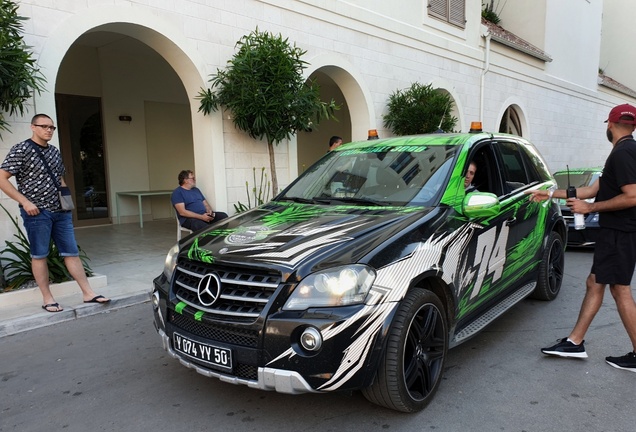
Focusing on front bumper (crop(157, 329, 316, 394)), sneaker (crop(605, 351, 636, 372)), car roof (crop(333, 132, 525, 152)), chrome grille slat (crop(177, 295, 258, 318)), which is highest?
car roof (crop(333, 132, 525, 152))

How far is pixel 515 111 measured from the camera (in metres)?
16.3

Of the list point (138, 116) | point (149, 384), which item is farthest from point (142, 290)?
point (138, 116)

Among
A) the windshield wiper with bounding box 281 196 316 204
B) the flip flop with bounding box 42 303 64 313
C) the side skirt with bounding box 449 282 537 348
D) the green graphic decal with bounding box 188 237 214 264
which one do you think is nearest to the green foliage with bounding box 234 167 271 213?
the flip flop with bounding box 42 303 64 313

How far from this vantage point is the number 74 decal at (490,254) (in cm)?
336

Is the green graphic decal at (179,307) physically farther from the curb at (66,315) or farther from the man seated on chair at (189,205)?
the man seated on chair at (189,205)

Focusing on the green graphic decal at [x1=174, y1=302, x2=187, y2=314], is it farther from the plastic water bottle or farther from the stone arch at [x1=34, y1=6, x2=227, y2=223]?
the stone arch at [x1=34, y1=6, x2=227, y2=223]

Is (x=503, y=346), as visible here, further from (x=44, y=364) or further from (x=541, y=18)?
(x=541, y=18)

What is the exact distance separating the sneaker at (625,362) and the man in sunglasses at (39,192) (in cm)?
510

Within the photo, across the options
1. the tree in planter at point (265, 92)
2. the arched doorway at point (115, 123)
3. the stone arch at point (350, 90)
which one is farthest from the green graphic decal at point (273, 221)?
the arched doorway at point (115, 123)

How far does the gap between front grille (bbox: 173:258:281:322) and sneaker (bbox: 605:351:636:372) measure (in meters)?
2.75

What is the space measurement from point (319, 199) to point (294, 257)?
126cm

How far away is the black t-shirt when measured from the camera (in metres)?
3.15

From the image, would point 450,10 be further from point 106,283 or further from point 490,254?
point 106,283

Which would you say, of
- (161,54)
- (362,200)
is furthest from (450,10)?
(362,200)
